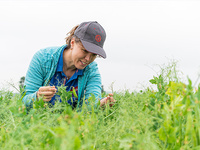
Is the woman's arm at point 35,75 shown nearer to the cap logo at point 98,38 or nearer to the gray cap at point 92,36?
the gray cap at point 92,36

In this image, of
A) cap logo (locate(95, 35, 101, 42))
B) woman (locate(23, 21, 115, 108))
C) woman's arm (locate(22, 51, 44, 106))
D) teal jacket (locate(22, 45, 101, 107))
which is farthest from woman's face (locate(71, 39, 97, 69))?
woman's arm (locate(22, 51, 44, 106))

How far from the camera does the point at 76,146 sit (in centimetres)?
73

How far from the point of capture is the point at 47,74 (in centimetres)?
285

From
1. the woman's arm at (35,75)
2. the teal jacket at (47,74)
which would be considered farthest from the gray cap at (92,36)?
the woman's arm at (35,75)

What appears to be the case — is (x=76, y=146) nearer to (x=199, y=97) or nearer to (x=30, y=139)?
(x=30, y=139)

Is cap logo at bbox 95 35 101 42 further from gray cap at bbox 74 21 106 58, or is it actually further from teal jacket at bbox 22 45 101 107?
teal jacket at bbox 22 45 101 107

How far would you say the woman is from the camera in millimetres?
2521

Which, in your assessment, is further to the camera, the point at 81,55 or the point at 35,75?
the point at 35,75

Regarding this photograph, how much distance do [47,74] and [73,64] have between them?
0.36 meters

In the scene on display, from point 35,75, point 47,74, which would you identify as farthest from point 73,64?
point 35,75

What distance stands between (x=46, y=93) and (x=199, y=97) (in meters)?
1.34

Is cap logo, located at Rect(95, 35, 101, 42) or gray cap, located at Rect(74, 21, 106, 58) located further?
cap logo, located at Rect(95, 35, 101, 42)

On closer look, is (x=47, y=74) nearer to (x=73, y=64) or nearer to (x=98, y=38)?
(x=73, y=64)

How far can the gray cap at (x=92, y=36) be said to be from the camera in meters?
2.48
